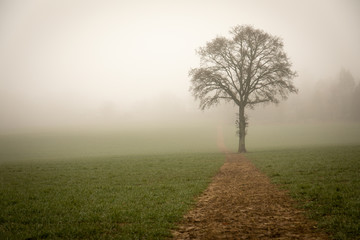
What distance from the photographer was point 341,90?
3890 inches

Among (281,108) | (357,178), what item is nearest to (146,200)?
(357,178)

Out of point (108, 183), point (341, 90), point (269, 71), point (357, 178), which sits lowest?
point (108, 183)

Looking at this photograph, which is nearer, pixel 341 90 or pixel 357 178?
pixel 357 178

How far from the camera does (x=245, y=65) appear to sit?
32.3 meters

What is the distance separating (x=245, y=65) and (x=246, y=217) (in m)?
27.4

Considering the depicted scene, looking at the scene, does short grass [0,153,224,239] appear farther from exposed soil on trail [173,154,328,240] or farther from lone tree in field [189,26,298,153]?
lone tree in field [189,26,298,153]

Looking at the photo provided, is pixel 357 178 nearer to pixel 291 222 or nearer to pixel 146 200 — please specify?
pixel 291 222

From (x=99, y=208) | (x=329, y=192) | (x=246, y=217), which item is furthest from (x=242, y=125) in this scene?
(x=99, y=208)

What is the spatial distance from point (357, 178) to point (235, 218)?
1014 centimetres

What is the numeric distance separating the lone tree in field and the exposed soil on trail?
20.9 m

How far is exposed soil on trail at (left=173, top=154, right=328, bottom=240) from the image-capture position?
767 cm

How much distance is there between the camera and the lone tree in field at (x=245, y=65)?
31.1 metres

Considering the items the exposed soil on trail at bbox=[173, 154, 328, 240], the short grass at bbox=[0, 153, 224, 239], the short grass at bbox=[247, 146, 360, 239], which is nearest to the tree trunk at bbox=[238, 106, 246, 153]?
the short grass at bbox=[247, 146, 360, 239]

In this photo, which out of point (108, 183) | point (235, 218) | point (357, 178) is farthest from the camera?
point (108, 183)
